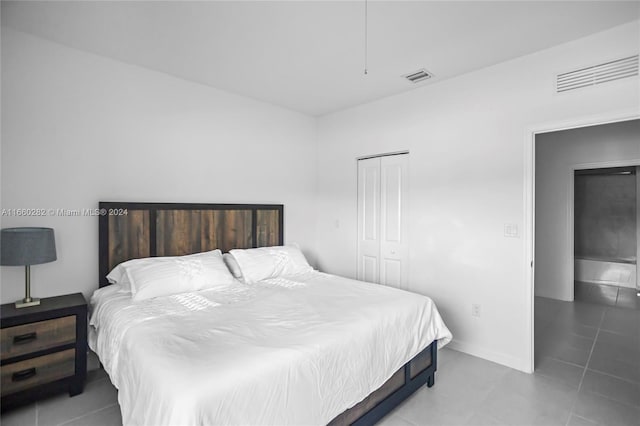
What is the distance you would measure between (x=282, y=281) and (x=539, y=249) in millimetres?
4291

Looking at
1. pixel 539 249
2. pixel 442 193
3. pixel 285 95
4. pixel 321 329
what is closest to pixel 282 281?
pixel 321 329

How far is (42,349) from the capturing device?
7.36 ft

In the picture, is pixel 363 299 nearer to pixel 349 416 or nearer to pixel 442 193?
pixel 349 416

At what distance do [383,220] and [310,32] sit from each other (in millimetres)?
2233

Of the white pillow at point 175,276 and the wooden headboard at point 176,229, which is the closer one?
the white pillow at point 175,276

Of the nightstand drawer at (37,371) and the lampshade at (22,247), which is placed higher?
the lampshade at (22,247)

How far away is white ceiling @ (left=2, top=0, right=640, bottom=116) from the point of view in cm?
213

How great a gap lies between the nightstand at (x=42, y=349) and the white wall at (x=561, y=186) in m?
5.84

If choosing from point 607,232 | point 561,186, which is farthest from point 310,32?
point 607,232

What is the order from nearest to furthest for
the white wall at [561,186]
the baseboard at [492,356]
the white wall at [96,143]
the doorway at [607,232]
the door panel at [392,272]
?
the white wall at [96,143] < the baseboard at [492,356] < the door panel at [392,272] < the white wall at [561,186] < the doorway at [607,232]

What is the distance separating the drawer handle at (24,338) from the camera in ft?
7.04

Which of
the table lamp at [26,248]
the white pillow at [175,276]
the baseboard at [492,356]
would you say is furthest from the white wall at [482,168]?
the table lamp at [26,248]

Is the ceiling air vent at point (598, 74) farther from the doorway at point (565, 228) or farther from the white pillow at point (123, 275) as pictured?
the white pillow at point (123, 275)

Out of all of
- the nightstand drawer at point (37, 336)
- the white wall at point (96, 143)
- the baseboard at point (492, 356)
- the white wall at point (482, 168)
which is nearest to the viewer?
the nightstand drawer at point (37, 336)
